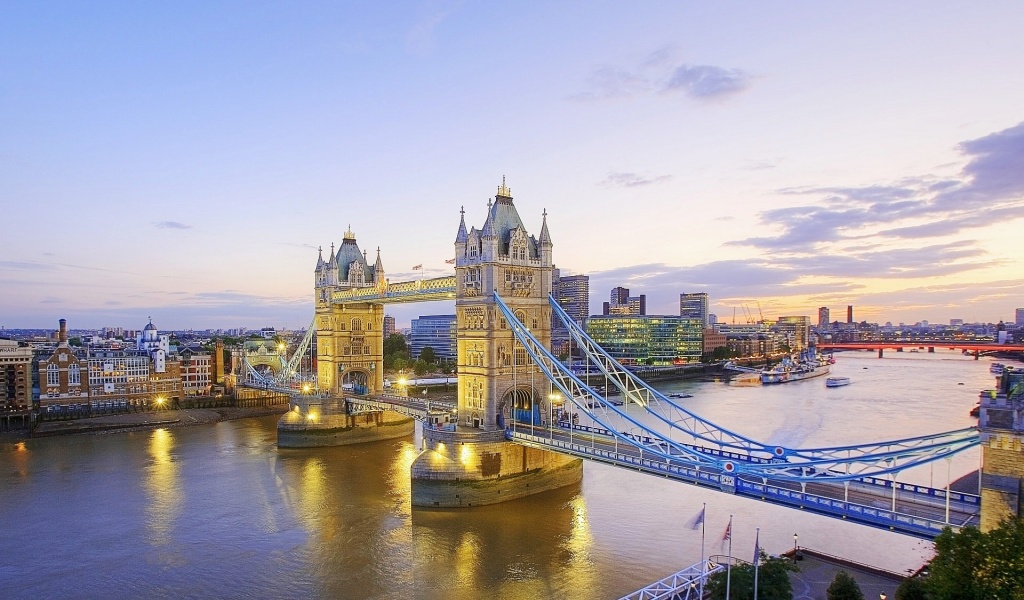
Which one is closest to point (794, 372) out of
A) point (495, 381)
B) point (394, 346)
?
point (394, 346)

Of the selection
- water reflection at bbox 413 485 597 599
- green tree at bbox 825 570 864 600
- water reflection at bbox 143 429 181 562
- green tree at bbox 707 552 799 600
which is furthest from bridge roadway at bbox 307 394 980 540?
water reflection at bbox 143 429 181 562

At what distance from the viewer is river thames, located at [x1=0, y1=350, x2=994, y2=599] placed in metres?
25.1

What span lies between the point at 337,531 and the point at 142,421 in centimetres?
4239

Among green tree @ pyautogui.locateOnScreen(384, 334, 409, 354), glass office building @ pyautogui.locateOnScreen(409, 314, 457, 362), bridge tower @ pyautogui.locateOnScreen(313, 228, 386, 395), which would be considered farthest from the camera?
glass office building @ pyautogui.locateOnScreen(409, 314, 457, 362)

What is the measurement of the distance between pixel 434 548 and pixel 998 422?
69.3 ft

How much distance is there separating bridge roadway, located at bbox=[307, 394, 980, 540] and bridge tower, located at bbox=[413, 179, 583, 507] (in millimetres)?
2301

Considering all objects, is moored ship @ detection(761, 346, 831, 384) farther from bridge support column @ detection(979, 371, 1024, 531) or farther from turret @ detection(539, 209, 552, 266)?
bridge support column @ detection(979, 371, 1024, 531)

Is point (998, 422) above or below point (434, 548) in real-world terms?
above

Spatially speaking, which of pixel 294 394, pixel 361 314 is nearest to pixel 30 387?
pixel 294 394

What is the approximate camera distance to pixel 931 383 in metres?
96.9

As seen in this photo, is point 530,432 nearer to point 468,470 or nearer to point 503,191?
point 468,470

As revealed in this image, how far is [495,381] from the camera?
35.4 m

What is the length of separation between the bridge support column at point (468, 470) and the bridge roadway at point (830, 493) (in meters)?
1.59

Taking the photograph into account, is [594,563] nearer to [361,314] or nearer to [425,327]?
[361,314]
